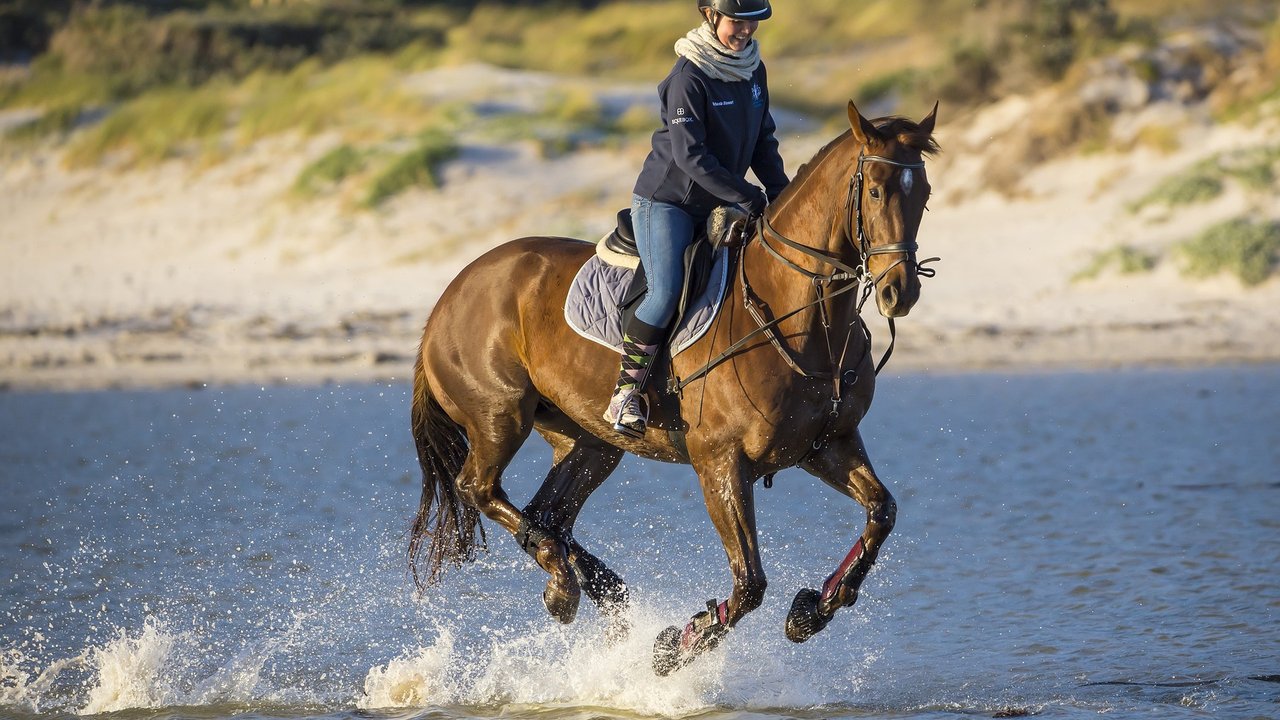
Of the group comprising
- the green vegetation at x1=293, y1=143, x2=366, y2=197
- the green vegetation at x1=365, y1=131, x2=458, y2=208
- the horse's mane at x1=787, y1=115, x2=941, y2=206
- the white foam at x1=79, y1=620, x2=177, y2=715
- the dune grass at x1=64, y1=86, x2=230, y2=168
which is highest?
the horse's mane at x1=787, y1=115, x2=941, y2=206

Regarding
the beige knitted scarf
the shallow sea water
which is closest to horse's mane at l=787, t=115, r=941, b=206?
the beige knitted scarf

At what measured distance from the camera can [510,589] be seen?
29.1ft

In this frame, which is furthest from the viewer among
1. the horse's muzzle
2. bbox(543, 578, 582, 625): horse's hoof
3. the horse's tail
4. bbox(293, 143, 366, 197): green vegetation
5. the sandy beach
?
bbox(293, 143, 366, 197): green vegetation

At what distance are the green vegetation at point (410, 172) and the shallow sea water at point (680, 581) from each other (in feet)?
21.5

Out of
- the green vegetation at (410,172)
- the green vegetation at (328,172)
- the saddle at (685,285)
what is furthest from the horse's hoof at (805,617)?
the green vegetation at (328,172)

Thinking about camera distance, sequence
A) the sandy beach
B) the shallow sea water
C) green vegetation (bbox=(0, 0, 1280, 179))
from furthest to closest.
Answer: green vegetation (bbox=(0, 0, 1280, 179)) → the sandy beach → the shallow sea water

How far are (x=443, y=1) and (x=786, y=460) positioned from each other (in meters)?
32.0

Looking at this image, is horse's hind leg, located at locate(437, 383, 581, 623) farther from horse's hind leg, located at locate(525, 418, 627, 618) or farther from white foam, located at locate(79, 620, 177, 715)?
white foam, located at locate(79, 620, 177, 715)

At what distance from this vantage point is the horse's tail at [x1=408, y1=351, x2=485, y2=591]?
7.55 meters

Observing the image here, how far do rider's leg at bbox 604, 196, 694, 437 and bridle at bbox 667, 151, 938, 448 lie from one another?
0.50 ft

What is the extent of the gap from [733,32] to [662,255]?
91 centimetres

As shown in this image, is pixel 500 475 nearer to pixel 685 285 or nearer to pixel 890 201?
pixel 685 285

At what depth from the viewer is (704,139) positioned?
622 centimetres

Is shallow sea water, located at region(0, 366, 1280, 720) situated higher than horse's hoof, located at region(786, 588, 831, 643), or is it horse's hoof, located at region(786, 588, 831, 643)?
horse's hoof, located at region(786, 588, 831, 643)
